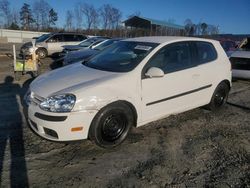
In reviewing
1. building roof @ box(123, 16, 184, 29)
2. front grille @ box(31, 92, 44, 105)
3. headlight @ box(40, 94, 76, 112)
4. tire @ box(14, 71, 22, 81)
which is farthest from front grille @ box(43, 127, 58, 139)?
building roof @ box(123, 16, 184, 29)

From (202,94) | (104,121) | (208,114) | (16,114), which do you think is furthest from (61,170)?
(208,114)

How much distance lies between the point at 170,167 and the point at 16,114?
3.53m

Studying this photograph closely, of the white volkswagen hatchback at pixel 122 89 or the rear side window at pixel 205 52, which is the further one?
the rear side window at pixel 205 52

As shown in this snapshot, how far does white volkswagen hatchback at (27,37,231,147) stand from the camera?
4.06 m

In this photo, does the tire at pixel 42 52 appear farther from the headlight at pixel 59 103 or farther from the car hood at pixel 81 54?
the headlight at pixel 59 103

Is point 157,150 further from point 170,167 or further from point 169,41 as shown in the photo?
point 169,41

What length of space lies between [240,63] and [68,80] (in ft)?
25.0

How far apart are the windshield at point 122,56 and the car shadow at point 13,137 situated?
5.73ft

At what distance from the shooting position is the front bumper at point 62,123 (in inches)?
157

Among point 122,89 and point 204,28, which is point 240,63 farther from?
point 204,28

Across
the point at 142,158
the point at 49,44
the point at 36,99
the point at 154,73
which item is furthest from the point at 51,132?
the point at 49,44

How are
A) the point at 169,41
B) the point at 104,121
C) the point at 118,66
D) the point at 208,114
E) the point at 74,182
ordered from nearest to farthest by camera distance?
the point at 74,182 → the point at 104,121 → the point at 118,66 → the point at 169,41 → the point at 208,114

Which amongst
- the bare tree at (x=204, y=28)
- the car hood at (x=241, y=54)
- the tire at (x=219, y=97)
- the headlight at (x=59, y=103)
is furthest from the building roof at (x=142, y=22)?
the headlight at (x=59, y=103)

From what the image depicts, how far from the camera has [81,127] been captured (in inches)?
160
